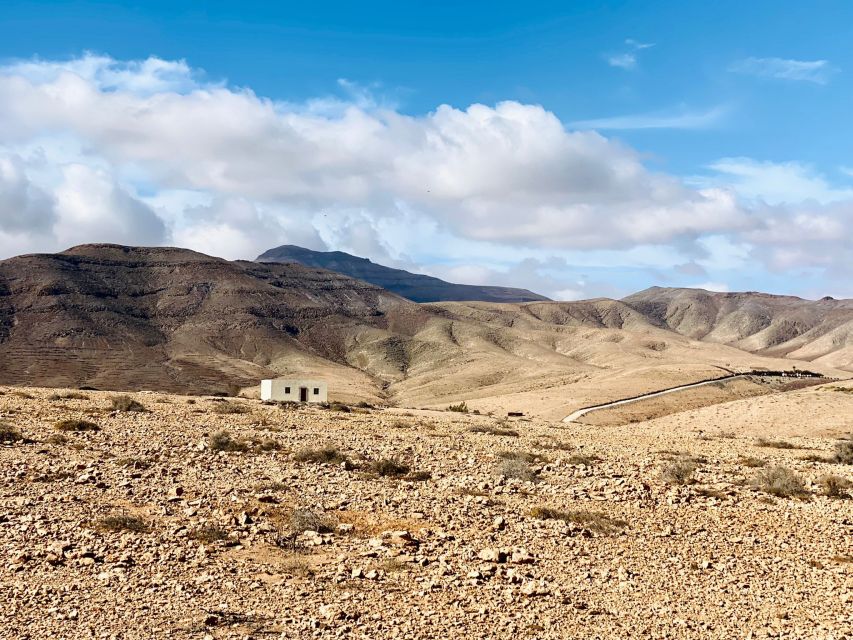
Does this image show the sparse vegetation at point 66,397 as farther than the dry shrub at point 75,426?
Yes

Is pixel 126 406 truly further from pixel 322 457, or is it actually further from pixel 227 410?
pixel 322 457

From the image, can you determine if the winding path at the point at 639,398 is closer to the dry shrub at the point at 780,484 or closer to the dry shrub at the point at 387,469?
the dry shrub at the point at 780,484

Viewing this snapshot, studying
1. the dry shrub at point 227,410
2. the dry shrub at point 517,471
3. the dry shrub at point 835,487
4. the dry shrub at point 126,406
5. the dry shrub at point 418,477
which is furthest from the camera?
the dry shrub at point 227,410

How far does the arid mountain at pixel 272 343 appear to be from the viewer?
9462cm

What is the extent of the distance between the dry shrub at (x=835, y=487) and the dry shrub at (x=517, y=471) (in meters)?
6.39

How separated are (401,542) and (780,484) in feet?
31.3

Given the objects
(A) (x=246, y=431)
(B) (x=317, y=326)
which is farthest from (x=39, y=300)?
(A) (x=246, y=431)

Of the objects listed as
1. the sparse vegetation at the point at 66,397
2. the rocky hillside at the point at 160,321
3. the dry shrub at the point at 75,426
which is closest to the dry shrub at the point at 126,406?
the sparse vegetation at the point at 66,397

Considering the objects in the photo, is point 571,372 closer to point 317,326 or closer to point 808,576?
point 317,326

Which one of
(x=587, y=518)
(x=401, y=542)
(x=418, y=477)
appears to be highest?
(x=418, y=477)

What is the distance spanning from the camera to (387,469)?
17125mm

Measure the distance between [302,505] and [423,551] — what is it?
128 inches

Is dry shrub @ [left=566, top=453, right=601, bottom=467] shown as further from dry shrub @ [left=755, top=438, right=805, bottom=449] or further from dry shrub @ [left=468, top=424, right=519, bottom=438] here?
dry shrub @ [left=755, top=438, right=805, bottom=449]

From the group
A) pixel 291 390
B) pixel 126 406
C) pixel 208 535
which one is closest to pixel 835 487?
pixel 208 535
